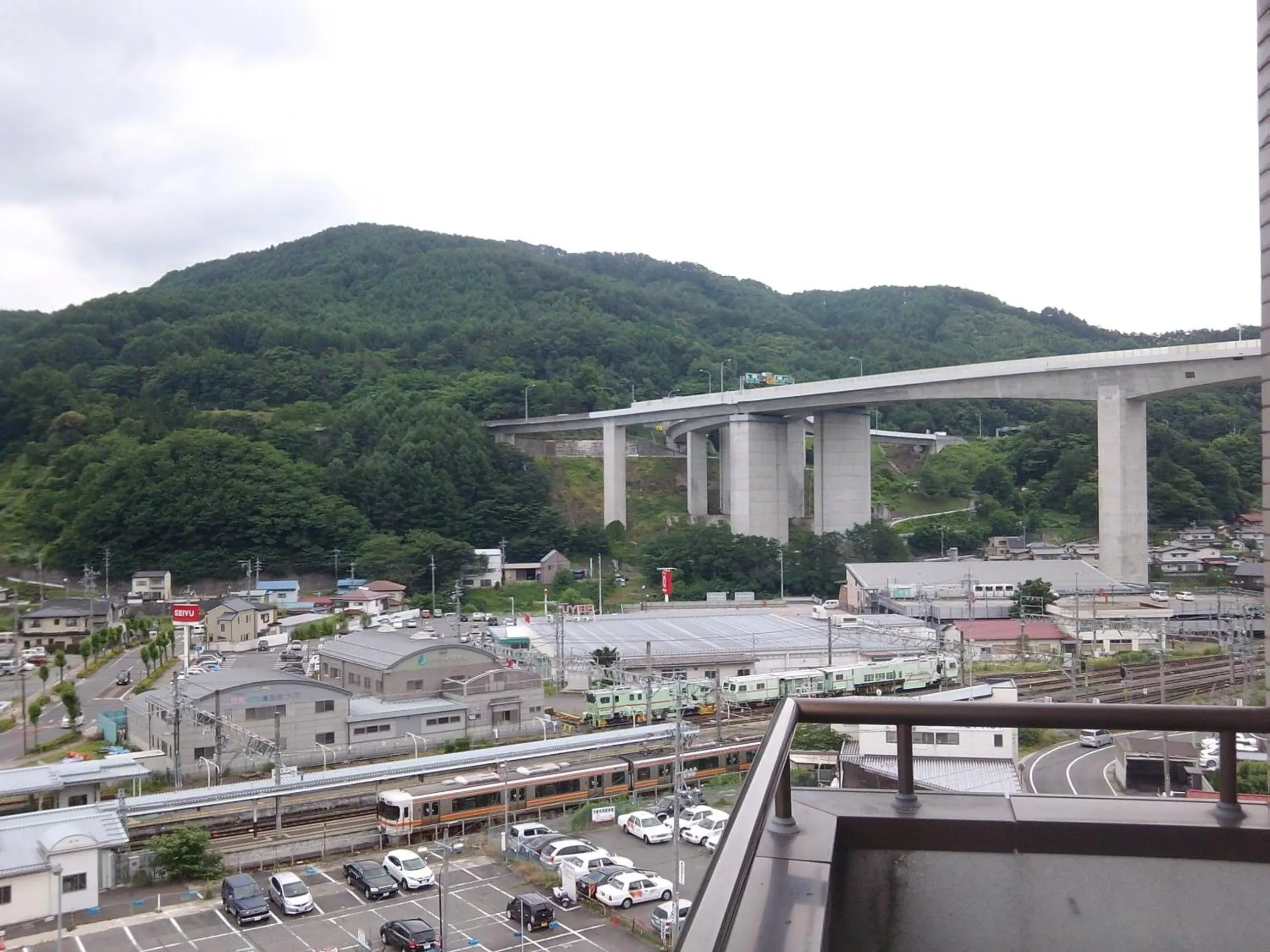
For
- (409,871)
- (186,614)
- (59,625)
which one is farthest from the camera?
(59,625)

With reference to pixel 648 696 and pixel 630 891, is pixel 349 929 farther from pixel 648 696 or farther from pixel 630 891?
pixel 648 696

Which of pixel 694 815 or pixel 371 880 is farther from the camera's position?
pixel 694 815

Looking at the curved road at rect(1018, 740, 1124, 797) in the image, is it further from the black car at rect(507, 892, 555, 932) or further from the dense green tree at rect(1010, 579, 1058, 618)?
the dense green tree at rect(1010, 579, 1058, 618)

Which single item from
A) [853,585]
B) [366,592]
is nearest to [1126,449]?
[853,585]

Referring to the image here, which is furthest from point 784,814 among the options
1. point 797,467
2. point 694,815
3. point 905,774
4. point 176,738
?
point 797,467

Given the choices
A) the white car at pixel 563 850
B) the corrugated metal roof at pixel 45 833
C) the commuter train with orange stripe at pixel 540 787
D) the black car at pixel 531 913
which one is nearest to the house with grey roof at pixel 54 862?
the corrugated metal roof at pixel 45 833

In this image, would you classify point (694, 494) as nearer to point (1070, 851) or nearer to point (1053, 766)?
point (1053, 766)

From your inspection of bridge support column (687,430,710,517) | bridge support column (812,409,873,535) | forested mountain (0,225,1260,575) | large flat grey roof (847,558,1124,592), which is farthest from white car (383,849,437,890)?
bridge support column (687,430,710,517)
